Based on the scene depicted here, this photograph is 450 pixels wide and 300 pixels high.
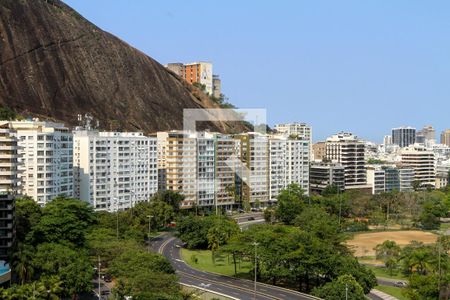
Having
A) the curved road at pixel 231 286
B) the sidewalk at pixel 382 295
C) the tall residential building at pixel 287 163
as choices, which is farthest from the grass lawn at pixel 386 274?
the tall residential building at pixel 287 163

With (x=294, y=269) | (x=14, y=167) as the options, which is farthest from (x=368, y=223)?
(x=14, y=167)

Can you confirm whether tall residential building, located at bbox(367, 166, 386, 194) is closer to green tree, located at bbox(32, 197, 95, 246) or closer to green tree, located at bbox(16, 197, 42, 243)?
green tree, located at bbox(32, 197, 95, 246)

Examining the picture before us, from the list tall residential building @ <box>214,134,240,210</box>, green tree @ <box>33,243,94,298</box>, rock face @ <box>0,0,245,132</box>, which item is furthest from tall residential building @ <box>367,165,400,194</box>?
green tree @ <box>33,243,94,298</box>

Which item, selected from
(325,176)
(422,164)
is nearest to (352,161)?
(325,176)

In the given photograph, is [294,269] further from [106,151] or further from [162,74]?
[162,74]

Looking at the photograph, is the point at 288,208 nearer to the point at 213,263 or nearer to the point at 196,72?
the point at 213,263

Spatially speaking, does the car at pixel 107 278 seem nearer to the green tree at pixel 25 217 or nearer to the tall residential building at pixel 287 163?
the green tree at pixel 25 217
